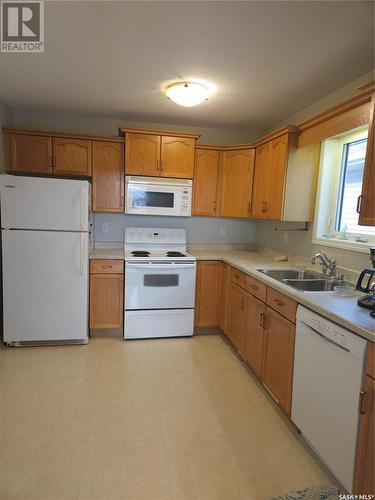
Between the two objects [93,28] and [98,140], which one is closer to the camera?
[93,28]

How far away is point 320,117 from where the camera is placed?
2.29 metres

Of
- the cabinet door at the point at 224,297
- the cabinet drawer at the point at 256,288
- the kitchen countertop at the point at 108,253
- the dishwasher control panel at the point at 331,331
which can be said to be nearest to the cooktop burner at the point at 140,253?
the kitchen countertop at the point at 108,253

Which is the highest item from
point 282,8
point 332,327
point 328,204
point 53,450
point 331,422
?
point 282,8

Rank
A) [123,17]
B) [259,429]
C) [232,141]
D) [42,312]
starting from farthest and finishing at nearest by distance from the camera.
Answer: [232,141]
[42,312]
[259,429]
[123,17]

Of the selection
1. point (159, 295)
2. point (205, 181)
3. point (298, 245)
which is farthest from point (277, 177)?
point (159, 295)

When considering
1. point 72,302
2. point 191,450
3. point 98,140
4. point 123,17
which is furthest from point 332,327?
point 98,140

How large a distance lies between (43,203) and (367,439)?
2.89 meters

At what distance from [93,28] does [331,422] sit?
2540 millimetres

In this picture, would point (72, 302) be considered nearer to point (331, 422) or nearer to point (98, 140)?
point (98, 140)

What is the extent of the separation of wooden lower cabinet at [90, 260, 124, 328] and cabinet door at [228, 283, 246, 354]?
1.15 meters

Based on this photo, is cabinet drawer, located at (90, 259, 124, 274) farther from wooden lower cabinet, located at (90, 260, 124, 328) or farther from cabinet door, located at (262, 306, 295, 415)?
cabinet door, located at (262, 306, 295, 415)

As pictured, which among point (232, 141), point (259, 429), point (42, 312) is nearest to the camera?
point (259, 429)

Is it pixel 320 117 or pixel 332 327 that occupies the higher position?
pixel 320 117

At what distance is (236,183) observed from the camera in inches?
140
